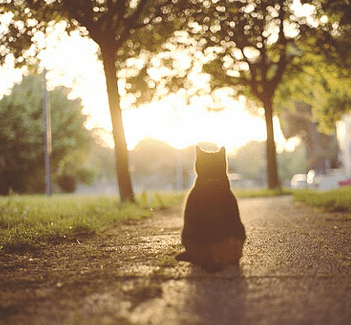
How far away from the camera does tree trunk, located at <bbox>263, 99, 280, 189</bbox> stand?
19.7m

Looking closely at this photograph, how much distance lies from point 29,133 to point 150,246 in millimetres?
26264

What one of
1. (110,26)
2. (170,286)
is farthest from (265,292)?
(110,26)

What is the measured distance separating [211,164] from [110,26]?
9.05 m

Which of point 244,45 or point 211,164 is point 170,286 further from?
point 244,45

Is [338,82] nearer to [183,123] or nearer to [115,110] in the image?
[183,123]

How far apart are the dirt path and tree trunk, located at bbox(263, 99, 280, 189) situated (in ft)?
48.6

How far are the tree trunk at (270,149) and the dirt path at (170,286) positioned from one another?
14.8 metres

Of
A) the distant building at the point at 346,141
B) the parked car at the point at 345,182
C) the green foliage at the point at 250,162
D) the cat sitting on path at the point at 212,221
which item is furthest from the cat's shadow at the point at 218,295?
the green foliage at the point at 250,162

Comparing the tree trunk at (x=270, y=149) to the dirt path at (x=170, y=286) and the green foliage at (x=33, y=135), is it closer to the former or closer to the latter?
the green foliage at (x=33, y=135)

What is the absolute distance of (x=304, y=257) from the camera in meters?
4.41

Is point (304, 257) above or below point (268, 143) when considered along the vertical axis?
below

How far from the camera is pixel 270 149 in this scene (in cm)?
2050

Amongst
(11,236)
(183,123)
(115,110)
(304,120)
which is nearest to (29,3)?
(115,110)

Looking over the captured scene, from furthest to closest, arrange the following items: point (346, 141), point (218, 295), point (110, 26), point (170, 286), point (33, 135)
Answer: point (346, 141) < point (33, 135) < point (110, 26) < point (170, 286) < point (218, 295)
